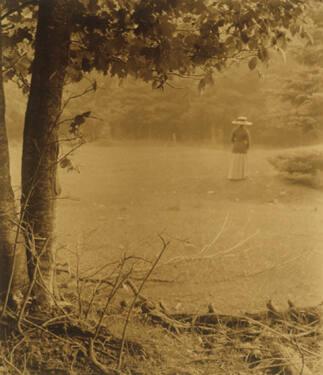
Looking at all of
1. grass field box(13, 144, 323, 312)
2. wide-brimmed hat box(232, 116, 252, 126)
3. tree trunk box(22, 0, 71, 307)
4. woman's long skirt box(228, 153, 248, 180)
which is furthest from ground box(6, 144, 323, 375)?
wide-brimmed hat box(232, 116, 252, 126)

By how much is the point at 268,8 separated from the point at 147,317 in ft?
7.89

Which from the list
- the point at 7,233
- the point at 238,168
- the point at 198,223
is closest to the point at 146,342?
the point at 7,233

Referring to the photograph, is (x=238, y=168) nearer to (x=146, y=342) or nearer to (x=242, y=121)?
(x=242, y=121)

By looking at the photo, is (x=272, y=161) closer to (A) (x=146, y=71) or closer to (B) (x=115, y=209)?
(B) (x=115, y=209)

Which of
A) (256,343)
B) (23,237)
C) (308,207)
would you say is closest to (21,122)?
(23,237)

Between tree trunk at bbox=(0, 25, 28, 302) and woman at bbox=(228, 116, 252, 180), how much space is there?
5.64 m

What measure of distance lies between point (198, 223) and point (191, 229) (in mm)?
347

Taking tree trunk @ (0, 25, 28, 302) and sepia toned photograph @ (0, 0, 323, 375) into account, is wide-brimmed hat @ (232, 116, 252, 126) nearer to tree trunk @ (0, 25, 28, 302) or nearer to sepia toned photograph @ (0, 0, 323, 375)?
sepia toned photograph @ (0, 0, 323, 375)

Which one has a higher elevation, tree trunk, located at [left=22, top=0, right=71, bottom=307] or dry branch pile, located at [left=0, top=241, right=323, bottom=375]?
tree trunk, located at [left=22, top=0, right=71, bottom=307]

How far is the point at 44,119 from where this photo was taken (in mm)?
3787

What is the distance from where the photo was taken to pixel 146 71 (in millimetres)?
4137

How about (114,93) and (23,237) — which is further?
(114,93)

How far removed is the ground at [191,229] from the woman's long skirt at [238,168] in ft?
0.47

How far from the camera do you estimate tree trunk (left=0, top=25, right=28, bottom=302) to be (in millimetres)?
3531
